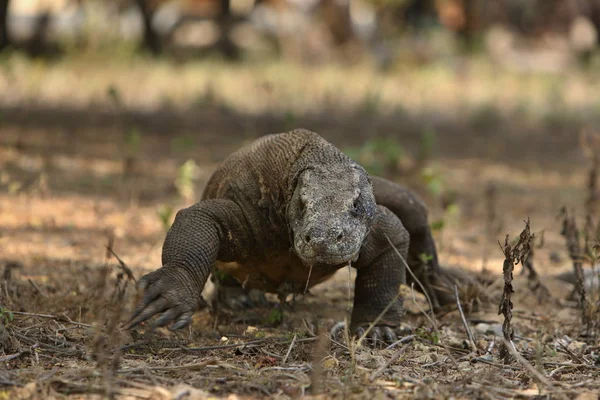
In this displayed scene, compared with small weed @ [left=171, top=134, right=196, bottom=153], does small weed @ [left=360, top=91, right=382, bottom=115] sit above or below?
above

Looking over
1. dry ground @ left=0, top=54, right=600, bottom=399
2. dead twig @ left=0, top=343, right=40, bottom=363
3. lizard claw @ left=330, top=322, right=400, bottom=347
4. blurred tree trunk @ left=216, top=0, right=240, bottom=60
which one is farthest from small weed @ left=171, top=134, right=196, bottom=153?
dead twig @ left=0, top=343, right=40, bottom=363

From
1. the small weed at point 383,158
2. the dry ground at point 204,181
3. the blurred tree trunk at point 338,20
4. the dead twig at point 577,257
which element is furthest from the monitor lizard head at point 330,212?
the blurred tree trunk at point 338,20

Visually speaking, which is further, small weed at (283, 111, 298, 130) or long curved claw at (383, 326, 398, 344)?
small weed at (283, 111, 298, 130)

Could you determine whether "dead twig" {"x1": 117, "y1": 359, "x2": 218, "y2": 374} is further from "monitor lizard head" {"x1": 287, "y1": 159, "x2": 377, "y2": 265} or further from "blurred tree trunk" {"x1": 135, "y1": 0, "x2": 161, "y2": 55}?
"blurred tree trunk" {"x1": 135, "y1": 0, "x2": 161, "y2": 55}

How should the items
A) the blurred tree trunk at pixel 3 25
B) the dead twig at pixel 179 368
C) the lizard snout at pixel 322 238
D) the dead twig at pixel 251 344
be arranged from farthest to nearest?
the blurred tree trunk at pixel 3 25 → the dead twig at pixel 251 344 → the lizard snout at pixel 322 238 → the dead twig at pixel 179 368

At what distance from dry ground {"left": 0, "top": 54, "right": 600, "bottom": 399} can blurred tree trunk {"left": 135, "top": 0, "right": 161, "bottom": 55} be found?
1598 mm

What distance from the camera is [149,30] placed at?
1523cm

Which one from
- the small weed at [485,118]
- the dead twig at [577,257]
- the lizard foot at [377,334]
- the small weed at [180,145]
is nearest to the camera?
the lizard foot at [377,334]

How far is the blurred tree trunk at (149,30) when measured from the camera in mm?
14945

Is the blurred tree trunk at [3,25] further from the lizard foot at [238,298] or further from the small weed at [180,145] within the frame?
the lizard foot at [238,298]

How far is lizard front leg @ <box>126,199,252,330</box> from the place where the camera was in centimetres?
326

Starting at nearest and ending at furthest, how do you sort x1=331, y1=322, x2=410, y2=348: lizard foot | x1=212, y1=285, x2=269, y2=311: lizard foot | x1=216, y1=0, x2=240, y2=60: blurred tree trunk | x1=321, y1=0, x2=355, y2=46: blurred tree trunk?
x1=331, y1=322, x2=410, y2=348: lizard foot, x1=212, y1=285, x2=269, y2=311: lizard foot, x1=216, y1=0, x2=240, y2=60: blurred tree trunk, x1=321, y1=0, x2=355, y2=46: blurred tree trunk

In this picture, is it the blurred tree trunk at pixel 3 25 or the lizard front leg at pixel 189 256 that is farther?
the blurred tree trunk at pixel 3 25

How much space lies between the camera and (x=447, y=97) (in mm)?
12547
